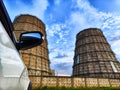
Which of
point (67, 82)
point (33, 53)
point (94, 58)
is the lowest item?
point (67, 82)

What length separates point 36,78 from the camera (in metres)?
17.7

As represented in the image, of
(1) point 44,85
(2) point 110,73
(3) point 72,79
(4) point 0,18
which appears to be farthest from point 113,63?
(4) point 0,18

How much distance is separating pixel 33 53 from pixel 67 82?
7458 millimetres

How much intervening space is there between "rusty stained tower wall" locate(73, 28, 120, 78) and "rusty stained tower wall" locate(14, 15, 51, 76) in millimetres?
7308

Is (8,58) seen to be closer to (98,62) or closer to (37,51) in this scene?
(37,51)

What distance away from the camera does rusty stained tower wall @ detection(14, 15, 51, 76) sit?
21.6 metres

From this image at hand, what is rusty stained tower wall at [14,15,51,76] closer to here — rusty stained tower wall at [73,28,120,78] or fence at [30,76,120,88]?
fence at [30,76,120,88]

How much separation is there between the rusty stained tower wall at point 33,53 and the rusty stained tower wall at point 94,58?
24.0 feet

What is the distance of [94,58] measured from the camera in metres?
28.3

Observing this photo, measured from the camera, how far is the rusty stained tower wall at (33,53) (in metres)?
21.6

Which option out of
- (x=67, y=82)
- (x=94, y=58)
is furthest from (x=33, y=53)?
(x=94, y=58)

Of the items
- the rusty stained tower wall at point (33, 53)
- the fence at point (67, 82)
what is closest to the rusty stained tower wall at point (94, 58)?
the fence at point (67, 82)

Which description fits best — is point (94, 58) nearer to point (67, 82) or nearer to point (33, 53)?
point (67, 82)

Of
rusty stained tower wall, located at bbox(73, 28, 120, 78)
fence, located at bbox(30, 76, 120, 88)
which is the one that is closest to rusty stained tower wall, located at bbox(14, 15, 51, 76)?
fence, located at bbox(30, 76, 120, 88)
